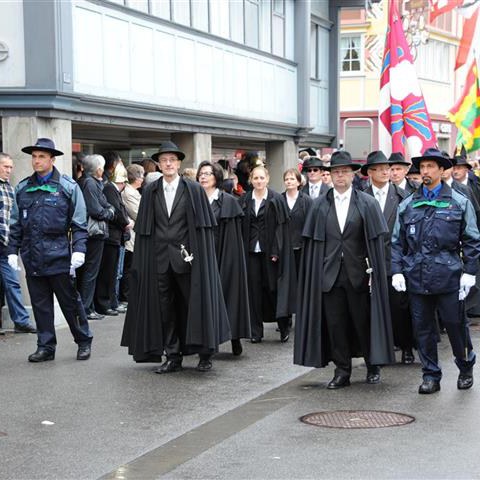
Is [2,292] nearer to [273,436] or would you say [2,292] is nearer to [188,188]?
[188,188]

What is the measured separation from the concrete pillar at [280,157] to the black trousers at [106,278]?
10.6 metres

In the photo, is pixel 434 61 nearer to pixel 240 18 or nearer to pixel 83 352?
pixel 240 18

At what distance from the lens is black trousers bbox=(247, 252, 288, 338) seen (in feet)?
41.7

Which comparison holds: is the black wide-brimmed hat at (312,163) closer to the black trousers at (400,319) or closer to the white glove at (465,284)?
the black trousers at (400,319)

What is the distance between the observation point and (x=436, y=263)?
9.23m

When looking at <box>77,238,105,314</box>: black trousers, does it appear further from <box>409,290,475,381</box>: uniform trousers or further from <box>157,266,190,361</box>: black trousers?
<box>409,290,475,381</box>: uniform trousers

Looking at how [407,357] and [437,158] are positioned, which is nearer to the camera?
[437,158]

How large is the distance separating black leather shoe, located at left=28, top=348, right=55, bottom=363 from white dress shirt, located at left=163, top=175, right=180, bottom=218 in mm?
1861

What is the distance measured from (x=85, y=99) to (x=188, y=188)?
510 cm

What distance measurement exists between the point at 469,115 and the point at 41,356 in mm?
9397

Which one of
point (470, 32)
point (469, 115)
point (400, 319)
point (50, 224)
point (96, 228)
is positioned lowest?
point (400, 319)

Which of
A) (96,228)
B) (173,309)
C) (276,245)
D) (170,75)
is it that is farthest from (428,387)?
(170,75)

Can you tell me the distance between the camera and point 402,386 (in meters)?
9.67

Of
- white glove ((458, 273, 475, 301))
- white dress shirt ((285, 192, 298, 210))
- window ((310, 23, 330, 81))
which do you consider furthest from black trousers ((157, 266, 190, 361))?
window ((310, 23, 330, 81))
